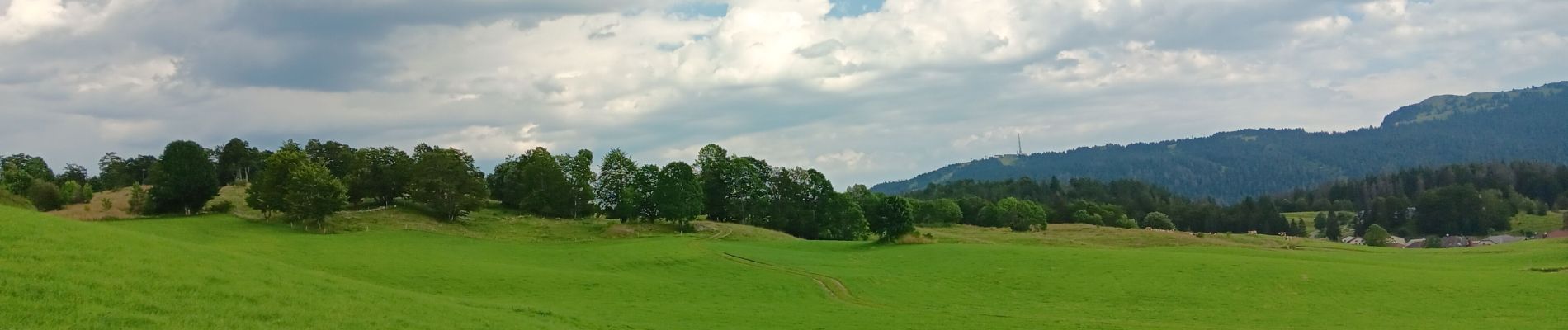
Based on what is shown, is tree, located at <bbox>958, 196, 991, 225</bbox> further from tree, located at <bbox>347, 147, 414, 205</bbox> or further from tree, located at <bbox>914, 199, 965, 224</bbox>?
tree, located at <bbox>347, 147, 414, 205</bbox>

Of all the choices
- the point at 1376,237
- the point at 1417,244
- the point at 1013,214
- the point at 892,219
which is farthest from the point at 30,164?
the point at 1417,244

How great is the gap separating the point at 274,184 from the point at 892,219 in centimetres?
5380

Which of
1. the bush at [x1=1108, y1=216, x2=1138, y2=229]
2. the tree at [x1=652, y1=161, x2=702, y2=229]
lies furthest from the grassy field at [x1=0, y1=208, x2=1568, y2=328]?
the bush at [x1=1108, y1=216, x2=1138, y2=229]

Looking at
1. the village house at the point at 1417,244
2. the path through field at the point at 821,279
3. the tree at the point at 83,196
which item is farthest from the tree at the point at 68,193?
the village house at the point at 1417,244

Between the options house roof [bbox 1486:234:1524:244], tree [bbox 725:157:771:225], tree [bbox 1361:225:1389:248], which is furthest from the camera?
house roof [bbox 1486:234:1524:244]

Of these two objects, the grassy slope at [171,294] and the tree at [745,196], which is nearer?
the grassy slope at [171,294]

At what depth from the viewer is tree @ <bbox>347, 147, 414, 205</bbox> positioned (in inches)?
3885

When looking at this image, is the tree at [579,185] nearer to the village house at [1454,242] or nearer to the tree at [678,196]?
the tree at [678,196]

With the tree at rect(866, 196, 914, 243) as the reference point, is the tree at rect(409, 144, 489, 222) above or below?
above

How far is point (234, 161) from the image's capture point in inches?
4764

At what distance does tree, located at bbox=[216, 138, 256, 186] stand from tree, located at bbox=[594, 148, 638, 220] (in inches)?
1868

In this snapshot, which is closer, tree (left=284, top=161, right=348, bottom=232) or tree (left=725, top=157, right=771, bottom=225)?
tree (left=284, top=161, right=348, bottom=232)

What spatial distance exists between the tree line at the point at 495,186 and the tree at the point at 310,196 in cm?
10

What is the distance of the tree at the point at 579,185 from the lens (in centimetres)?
10912
